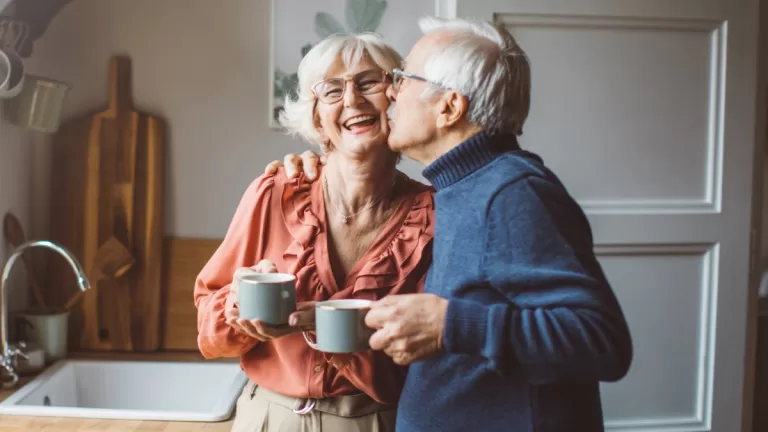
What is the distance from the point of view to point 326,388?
1141mm

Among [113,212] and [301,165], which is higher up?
[301,165]

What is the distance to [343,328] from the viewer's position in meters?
0.92

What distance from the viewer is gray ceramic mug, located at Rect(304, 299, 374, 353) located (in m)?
0.92

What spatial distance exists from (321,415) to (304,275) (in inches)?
9.4

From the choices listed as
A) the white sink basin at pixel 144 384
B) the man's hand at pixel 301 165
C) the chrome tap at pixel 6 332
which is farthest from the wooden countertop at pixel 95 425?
the man's hand at pixel 301 165

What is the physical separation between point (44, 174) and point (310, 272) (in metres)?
1.31

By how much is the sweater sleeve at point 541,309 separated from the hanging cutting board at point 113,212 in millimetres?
1479

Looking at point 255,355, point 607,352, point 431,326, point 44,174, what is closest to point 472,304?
point 431,326

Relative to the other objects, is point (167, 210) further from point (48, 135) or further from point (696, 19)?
point (696, 19)

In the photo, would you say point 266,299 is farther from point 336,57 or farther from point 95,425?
point 95,425

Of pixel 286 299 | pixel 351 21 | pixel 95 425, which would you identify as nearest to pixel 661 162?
pixel 351 21

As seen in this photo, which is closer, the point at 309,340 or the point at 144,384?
the point at 309,340

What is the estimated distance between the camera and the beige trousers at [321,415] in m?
1.14

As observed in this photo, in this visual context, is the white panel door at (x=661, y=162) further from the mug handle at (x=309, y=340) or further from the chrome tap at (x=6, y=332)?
the chrome tap at (x=6, y=332)
